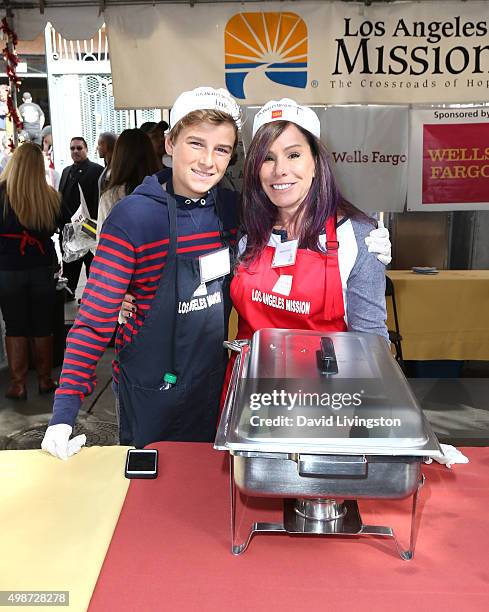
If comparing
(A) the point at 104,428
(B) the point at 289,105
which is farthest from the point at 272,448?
(A) the point at 104,428

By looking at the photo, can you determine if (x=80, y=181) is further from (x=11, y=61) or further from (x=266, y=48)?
(x=266, y=48)

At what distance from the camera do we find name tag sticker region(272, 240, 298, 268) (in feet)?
5.05

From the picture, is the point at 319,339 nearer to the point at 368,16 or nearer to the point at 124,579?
the point at 124,579

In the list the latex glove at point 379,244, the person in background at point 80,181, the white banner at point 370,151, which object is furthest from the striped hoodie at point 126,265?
the person in background at point 80,181

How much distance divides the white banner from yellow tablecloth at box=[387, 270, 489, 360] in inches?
34.7

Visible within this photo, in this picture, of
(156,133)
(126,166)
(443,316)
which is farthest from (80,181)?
(443,316)

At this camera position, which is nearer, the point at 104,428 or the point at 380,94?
the point at 104,428

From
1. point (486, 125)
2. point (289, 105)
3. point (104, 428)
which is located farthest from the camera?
point (486, 125)

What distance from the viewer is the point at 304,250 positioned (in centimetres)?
155

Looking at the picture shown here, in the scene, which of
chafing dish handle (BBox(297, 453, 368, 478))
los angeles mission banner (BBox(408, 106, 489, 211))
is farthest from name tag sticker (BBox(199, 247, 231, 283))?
los angeles mission banner (BBox(408, 106, 489, 211))

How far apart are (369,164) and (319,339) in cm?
399

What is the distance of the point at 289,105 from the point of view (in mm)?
1535

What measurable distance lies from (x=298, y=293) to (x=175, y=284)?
0.32 metres

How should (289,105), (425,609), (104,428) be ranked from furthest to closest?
(104,428) → (289,105) → (425,609)
